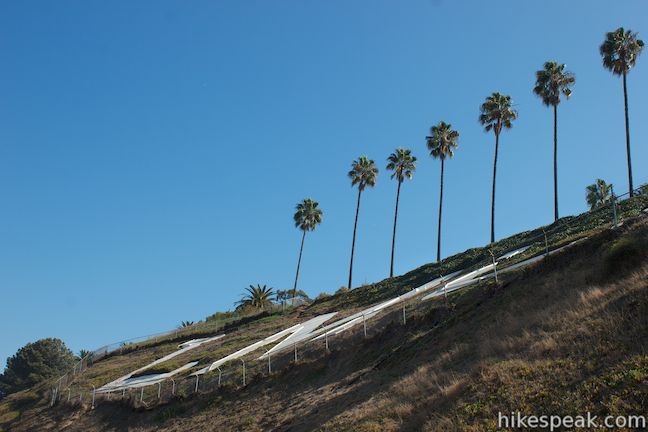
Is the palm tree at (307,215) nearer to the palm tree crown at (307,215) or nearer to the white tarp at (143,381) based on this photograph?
the palm tree crown at (307,215)

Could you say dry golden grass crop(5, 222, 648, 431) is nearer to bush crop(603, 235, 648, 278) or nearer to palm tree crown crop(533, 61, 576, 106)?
bush crop(603, 235, 648, 278)

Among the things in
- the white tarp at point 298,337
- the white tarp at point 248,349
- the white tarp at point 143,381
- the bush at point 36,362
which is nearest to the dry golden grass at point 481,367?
the white tarp at point 248,349

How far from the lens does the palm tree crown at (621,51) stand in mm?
53594

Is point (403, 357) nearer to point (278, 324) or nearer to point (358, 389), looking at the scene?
point (358, 389)

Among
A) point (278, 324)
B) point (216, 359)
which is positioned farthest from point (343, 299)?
point (216, 359)

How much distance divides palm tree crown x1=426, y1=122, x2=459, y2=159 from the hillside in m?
33.3

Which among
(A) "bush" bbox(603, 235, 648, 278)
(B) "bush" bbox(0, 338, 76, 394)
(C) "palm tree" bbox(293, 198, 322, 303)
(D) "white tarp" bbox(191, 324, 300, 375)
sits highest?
(C) "palm tree" bbox(293, 198, 322, 303)

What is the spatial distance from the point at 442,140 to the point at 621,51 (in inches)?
843

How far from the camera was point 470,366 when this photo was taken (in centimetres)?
1571

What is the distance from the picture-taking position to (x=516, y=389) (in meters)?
12.8

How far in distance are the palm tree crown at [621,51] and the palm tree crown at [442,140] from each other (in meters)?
19.0

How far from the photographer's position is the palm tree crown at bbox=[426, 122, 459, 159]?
222 feet

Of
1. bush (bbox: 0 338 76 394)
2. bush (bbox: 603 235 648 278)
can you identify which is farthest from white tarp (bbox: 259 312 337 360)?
bush (bbox: 0 338 76 394)

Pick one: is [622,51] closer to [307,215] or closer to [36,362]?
[307,215]
